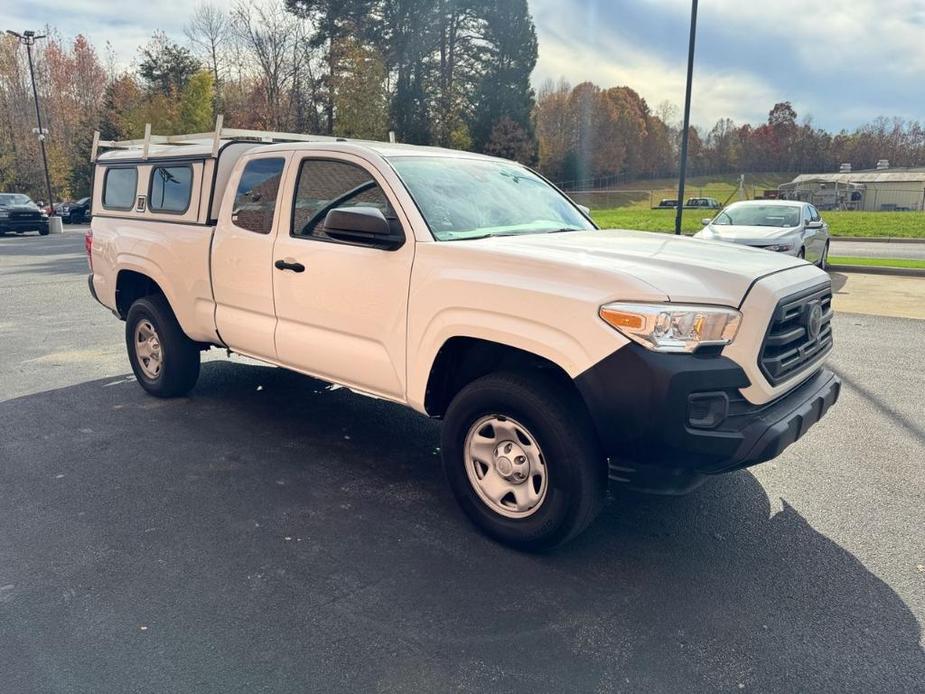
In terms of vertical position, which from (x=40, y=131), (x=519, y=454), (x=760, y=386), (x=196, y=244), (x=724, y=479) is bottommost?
(x=724, y=479)

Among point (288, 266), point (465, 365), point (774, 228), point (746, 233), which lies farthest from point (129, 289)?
point (774, 228)

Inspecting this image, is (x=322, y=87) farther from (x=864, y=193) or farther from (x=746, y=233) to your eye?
(x=864, y=193)

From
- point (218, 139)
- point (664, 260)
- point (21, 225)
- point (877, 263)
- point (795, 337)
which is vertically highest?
point (218, 139)

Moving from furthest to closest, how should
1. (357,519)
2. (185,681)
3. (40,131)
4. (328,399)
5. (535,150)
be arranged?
(535,150) < (40,131) < (328,399) < (357,519) < (185,681)

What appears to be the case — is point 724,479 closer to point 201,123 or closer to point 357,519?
point 357,519

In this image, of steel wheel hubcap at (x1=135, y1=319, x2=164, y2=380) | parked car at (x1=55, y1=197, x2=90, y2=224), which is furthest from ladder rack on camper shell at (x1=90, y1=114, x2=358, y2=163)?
parked car at (x1=55, y1=197, x2=90, y2=224)

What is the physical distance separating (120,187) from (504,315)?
4.48 m

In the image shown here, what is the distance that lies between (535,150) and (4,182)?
40.0 m

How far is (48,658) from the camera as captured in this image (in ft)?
8.81

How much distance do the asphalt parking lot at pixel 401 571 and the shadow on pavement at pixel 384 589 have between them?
0.01 meters

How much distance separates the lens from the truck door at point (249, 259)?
15.3 ft

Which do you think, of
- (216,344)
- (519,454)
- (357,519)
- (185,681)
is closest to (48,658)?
(185,681)

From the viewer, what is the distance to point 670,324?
2953mm

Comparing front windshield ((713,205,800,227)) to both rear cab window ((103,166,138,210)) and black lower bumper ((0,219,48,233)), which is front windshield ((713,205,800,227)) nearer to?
rear cab window ((103,166,138,210))
